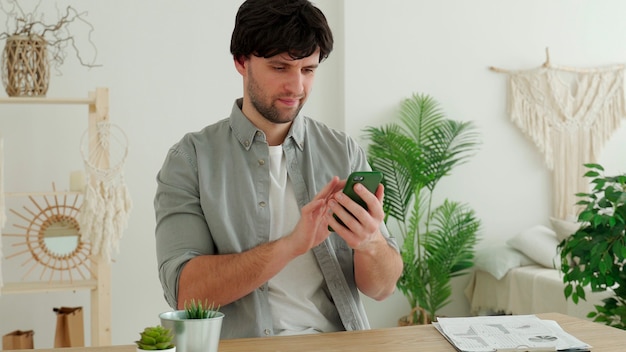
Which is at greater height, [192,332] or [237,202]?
[237,202]

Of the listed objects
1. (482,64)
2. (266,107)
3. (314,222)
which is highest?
(482,64)

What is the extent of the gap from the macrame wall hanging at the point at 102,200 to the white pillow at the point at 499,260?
2.00 metres

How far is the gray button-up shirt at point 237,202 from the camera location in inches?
75.6

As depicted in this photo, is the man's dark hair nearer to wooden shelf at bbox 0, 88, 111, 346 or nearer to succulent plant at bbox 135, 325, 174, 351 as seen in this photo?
succulent plant at bbox 135, 325, 174, 351

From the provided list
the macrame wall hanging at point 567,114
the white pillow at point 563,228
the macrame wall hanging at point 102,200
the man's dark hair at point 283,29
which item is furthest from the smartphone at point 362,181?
the macrame wall hanging at point 567,114

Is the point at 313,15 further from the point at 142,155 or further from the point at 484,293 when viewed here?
the point at 484,293

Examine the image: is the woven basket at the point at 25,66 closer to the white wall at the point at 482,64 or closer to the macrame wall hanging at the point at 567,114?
the white wall at the point at 482,64

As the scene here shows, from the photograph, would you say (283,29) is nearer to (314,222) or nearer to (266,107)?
(266,107)

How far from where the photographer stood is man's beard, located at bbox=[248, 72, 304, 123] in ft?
6.52

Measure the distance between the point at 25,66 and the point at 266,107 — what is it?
2.13 m

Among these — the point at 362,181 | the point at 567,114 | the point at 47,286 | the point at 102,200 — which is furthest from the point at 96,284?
the point at 567,114

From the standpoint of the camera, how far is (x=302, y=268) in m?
1.98

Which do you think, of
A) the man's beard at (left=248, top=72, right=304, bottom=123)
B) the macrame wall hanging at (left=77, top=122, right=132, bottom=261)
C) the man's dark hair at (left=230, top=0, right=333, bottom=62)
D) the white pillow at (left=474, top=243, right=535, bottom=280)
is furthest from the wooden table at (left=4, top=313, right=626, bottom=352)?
the white pillow at (left=474, top=243, right=535, bottom=280)

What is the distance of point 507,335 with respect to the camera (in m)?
1.67
